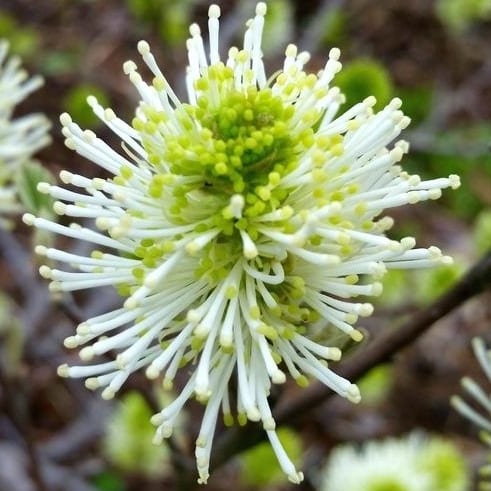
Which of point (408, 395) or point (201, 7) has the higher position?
point (201, 7)

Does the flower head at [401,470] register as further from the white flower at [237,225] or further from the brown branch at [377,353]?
the white flower at [237,225]

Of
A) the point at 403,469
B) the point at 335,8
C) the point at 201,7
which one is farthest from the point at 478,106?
the point at 403,469

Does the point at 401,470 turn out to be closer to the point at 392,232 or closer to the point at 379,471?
the point at 379,471

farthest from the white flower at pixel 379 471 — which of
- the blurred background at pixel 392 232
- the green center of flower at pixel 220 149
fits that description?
the green center of flower at pixel 220 149

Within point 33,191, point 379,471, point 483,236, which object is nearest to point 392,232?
point 483,236

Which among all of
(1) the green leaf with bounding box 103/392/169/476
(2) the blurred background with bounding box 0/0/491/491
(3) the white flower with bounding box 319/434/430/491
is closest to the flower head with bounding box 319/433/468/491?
(3) the white flower with bounding box 319/434/430/491

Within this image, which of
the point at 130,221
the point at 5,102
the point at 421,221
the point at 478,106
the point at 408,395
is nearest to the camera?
the point at 130,221

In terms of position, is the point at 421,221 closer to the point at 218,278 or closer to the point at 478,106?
the point at 478,106
